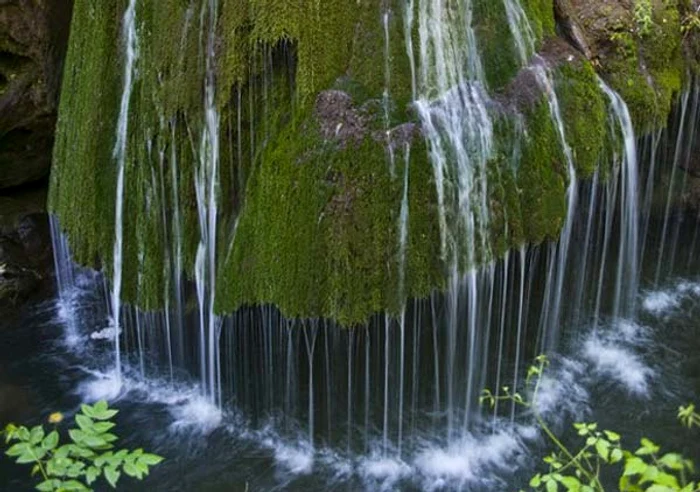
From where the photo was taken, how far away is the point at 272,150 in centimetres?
515

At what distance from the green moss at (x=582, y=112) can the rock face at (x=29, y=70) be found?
5407mm

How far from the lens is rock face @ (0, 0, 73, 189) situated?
7379 mm

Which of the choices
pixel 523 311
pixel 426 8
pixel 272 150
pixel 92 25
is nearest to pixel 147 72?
pixel 92 25

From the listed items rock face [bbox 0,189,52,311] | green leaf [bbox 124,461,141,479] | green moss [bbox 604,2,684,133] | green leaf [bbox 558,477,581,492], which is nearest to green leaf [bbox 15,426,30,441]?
green leaf [bbox 124,461,141,479]

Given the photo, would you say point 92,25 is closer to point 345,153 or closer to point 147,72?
point 147,72

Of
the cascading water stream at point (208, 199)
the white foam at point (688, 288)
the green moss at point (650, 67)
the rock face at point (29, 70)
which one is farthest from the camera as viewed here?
the white foam at point (688, 288)

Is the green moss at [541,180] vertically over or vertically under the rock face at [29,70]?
under

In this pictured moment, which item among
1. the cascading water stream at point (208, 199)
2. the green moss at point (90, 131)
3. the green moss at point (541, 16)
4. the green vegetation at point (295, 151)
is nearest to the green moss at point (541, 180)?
the green vegetation at point (295, 151)

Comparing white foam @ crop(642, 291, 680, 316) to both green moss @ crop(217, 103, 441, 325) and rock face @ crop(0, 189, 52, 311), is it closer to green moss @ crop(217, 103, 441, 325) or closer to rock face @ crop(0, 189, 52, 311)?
green moss @ crop(217, 103, 441, 325)

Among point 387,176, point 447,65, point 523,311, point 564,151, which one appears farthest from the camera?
point 523,311

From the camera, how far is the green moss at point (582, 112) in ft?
18.7

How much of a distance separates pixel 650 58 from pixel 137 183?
488cm

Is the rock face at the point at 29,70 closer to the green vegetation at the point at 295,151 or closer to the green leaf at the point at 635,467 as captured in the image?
the green vegetation at the point at 295,151

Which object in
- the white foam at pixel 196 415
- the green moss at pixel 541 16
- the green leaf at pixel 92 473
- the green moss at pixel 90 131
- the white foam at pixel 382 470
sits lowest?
the white foam at pixel 382 470
